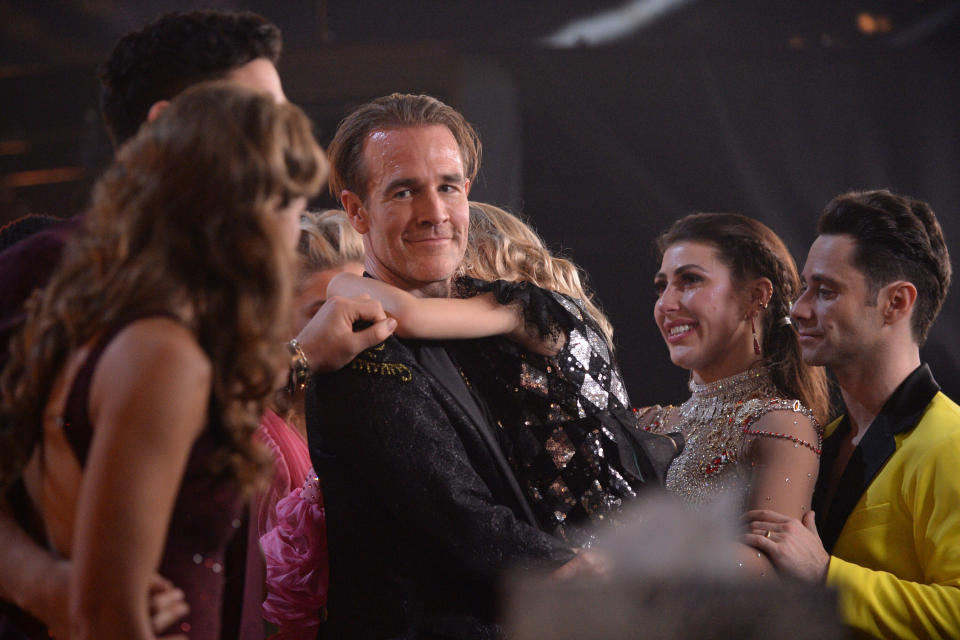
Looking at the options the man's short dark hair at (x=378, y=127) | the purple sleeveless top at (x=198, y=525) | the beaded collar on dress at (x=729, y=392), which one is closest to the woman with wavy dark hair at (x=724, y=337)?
the beaded collar on dress at (x=729, y=392)

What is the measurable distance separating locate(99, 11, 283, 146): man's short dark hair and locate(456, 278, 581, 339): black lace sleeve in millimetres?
797

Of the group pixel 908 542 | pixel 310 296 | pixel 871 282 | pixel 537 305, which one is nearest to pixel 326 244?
pixel 310 296

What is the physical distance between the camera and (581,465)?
1921 millimetres

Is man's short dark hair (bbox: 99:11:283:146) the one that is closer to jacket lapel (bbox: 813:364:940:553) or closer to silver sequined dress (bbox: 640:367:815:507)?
silver sequined dress (bbox: 640:367:815:507)

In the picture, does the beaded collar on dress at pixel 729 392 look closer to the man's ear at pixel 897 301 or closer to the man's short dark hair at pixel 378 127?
the man's ear at pixel 897 301

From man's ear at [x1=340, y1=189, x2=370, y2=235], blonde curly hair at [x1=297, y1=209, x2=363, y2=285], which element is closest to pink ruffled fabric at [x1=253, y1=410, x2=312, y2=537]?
blonde curly hair at [x1=297, y1=209, x2=363, y2=285]

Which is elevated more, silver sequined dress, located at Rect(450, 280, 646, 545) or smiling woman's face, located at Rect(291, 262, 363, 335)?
smiling woman's face, located at Rect(291, 262, 363, 335)

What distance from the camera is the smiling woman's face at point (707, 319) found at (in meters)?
2.71

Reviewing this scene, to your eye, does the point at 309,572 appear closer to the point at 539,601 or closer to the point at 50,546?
the point at 539,601

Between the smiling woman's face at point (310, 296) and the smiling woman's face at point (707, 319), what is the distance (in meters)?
1.05

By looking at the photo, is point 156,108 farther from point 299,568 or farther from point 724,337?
point 724,337

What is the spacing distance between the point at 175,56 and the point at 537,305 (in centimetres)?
96

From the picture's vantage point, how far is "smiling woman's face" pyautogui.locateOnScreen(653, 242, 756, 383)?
2.71 metres

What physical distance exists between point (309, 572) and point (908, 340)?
70.3 inches
